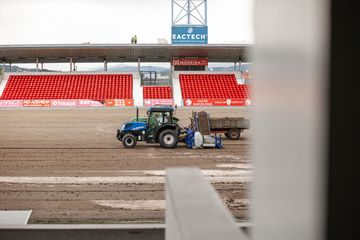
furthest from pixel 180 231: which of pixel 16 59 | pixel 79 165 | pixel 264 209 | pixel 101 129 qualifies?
pixel 16 59

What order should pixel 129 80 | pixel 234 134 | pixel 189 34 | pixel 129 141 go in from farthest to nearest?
pixel 129 80 < pixel 189 34 < pixel 234 134 < pixel 129 141

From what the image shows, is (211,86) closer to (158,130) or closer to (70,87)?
(70,87)

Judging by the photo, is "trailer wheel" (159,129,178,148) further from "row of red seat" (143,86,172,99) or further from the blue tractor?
"row of red seat" (143,86,172,99)

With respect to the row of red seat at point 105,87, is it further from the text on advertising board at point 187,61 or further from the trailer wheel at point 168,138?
the trailer wheel at point 168,138

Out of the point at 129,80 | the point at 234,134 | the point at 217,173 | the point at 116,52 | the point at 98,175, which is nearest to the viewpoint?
the point at 98,175

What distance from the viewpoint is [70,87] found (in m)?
42.9

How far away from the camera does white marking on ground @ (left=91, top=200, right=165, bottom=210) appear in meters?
8.33

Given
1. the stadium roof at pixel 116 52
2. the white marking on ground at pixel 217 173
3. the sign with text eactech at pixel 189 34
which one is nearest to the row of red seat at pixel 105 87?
the stadium roof at pixel 116 52

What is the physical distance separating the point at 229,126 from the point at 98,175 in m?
8.81

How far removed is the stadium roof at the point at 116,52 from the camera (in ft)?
131

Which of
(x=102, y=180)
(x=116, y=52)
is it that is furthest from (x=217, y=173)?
(x=116, y=52)

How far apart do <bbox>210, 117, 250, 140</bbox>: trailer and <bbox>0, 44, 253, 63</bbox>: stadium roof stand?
1860 cm

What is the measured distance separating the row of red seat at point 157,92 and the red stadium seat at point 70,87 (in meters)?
Answer: 1.37

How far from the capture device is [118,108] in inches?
1523
